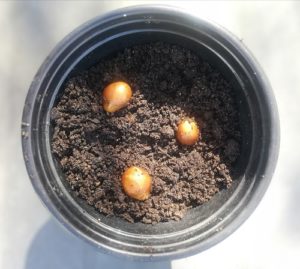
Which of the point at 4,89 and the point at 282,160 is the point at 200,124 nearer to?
the point at 282,160

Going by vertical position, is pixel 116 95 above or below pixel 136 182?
above

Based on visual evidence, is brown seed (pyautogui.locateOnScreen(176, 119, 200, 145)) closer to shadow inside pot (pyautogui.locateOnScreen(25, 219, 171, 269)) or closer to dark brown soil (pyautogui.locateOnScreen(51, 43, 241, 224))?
dark brown soil (pyautogui.locateOnScreen(51, 43, 241, 224))

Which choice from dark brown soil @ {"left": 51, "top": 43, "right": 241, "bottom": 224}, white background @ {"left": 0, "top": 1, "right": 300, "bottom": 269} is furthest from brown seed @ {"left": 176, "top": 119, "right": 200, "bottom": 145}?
white background @ {"left": 0, "top": 1, "right": 300, "bottom": 269}

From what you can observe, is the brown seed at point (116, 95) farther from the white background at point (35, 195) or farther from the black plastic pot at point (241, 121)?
the white background at point (35, 195)

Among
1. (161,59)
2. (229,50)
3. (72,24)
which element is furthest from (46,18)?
(229,50)

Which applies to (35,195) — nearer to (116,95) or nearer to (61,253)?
(61,253)

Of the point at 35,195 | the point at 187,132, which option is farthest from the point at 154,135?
the point at 35,195

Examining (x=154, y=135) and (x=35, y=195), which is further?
(x=35, y=195)
